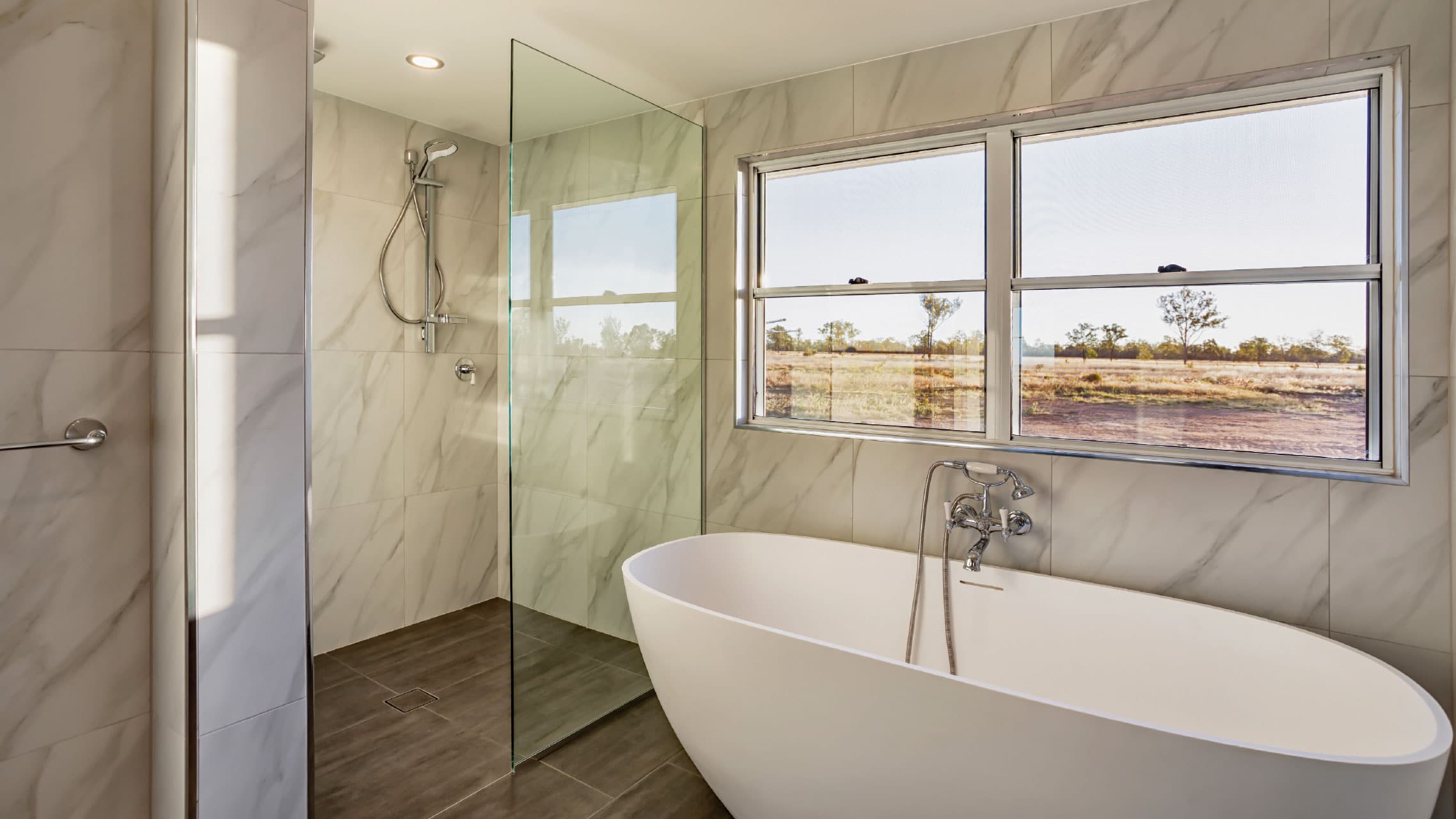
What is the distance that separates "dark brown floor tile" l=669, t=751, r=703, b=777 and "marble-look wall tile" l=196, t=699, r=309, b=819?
1136mm

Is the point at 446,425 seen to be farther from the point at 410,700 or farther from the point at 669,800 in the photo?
the point at 669,800

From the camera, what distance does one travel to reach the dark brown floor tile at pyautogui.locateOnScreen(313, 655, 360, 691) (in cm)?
289

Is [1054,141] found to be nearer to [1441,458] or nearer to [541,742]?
[1441,458]

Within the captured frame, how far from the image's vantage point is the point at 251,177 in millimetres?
1455

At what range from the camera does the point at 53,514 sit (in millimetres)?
1471

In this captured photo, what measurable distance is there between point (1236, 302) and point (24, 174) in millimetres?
3133

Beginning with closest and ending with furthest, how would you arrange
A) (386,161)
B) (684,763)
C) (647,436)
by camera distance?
(684,763) < (647,436) < (386,161)

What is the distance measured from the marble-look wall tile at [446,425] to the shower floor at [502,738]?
0.94 metres

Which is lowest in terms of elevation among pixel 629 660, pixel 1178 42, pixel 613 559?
pixel 629 660

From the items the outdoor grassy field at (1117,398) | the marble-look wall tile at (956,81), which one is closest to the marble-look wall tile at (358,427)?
the outdoor grassy field at (1117,398)

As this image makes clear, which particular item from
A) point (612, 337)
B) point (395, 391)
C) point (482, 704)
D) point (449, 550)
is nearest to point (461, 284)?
point (395, 391)

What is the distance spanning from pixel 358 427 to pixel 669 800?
7.37 feet

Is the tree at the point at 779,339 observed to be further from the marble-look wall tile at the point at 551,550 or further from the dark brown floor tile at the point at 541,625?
the dark brown floor tile at the point at 541,625

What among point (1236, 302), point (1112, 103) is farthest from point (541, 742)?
point (1112, 103)
